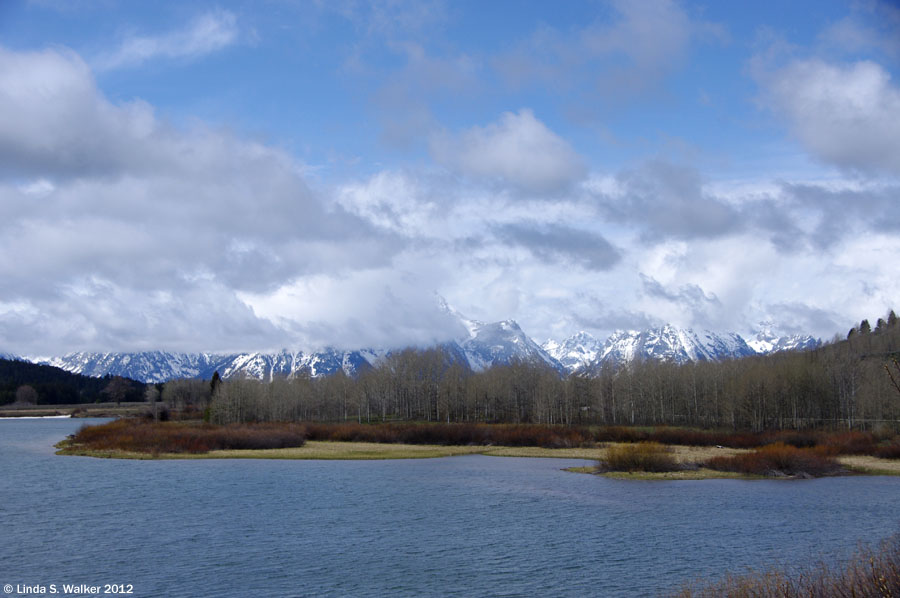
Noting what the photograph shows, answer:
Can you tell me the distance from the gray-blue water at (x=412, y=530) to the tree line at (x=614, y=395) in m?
59.1

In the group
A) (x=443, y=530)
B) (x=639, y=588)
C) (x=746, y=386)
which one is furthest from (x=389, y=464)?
(x=746, y=386)

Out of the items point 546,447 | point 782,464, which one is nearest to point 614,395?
point 546,447

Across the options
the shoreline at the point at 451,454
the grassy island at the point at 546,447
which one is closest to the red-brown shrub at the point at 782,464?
the grassy island at the point at 546,447

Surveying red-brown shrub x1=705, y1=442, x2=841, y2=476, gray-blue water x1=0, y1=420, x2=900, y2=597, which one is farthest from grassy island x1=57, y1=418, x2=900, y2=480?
gray-blue water x1=0, y1=420, x2=900, y2=597

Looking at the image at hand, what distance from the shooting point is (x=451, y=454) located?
97375mm

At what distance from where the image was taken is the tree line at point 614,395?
12394 centimetres

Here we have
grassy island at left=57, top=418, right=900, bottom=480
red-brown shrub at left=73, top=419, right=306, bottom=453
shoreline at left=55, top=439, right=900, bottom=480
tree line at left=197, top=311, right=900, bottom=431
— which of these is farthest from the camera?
tree line at left=197, top=311, right=900, bottom=431

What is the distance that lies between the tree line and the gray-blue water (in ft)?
194

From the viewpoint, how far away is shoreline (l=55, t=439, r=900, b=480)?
7012 centimetres

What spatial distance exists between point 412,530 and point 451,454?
185 feet

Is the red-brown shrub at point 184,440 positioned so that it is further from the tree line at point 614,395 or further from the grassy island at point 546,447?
the tree line at point 614,395

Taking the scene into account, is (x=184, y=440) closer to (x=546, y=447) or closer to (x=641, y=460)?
(x=546, y=447)

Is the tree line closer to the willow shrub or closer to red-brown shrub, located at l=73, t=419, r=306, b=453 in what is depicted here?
red-brown shrub, located at l=73, t=419, r=306, b=453

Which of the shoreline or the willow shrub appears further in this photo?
the willow shrub
